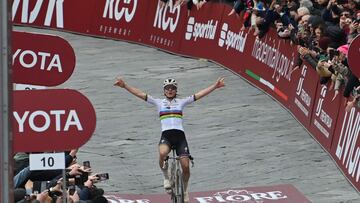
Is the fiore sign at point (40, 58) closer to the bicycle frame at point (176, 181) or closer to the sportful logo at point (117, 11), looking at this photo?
the bicycle frame at point (176, 181)

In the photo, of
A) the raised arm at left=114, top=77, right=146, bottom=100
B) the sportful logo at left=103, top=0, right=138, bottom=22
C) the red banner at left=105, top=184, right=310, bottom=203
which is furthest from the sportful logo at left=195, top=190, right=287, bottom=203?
the sportful logo at left=103, top=0, right=138, bottom=22

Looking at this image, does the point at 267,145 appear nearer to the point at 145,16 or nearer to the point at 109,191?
the point at 109,191

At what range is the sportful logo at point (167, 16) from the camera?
32.8 m

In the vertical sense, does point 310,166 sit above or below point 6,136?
below

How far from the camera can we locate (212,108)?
2664 centimetres

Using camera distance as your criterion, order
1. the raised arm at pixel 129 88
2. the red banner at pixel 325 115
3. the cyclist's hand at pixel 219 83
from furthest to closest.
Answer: the red banner at pixel 325 115 < the cyclist's hand at pixel 219 83 < the raised arm at pixel 129 88

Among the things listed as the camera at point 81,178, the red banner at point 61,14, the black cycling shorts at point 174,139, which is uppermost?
the camera at point 81,178

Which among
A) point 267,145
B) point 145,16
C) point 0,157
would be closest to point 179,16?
point 145,16

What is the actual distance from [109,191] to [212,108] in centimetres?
701

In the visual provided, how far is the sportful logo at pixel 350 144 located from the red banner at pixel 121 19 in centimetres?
1466

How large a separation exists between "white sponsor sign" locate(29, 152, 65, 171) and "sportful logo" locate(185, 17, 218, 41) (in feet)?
69.0

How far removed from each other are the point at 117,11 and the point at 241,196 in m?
16.5

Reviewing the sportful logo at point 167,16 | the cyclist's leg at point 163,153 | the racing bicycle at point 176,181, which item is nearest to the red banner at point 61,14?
the sportful logo at point 167,16

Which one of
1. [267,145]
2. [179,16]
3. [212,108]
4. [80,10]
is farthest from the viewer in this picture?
[80,10]
